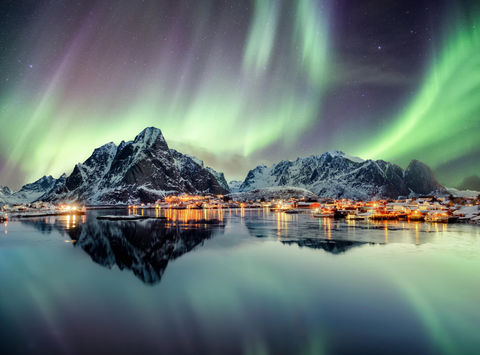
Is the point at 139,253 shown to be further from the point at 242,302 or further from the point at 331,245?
the point at 331,245

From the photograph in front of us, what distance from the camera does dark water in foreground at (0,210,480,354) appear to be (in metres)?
15.6

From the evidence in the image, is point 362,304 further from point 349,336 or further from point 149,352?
point 149,352

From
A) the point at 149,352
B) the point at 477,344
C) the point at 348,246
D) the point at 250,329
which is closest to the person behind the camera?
the point at 149,352

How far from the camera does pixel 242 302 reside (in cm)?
2222

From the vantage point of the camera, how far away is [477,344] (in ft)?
51.4

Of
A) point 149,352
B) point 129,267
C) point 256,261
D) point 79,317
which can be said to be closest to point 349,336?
point 149,352

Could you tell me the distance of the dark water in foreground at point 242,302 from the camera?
15.6m

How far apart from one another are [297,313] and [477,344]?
9265 millimetres

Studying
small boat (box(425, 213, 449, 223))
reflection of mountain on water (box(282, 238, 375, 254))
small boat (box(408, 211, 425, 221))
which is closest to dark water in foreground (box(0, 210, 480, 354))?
reflection of mountain on water (box(282, 238, 375, 254))

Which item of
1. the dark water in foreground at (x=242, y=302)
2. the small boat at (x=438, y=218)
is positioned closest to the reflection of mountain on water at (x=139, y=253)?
the dark water in foreground at (x=242, y=302)

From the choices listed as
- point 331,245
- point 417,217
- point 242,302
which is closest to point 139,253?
point 242,302

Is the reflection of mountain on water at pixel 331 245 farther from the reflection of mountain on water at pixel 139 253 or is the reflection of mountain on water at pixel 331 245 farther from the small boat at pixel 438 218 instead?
the small boat at pixel 438 218

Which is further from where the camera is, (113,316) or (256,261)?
(256,261)

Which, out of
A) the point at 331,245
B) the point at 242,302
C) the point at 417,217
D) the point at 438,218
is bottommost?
the point at 242,302
